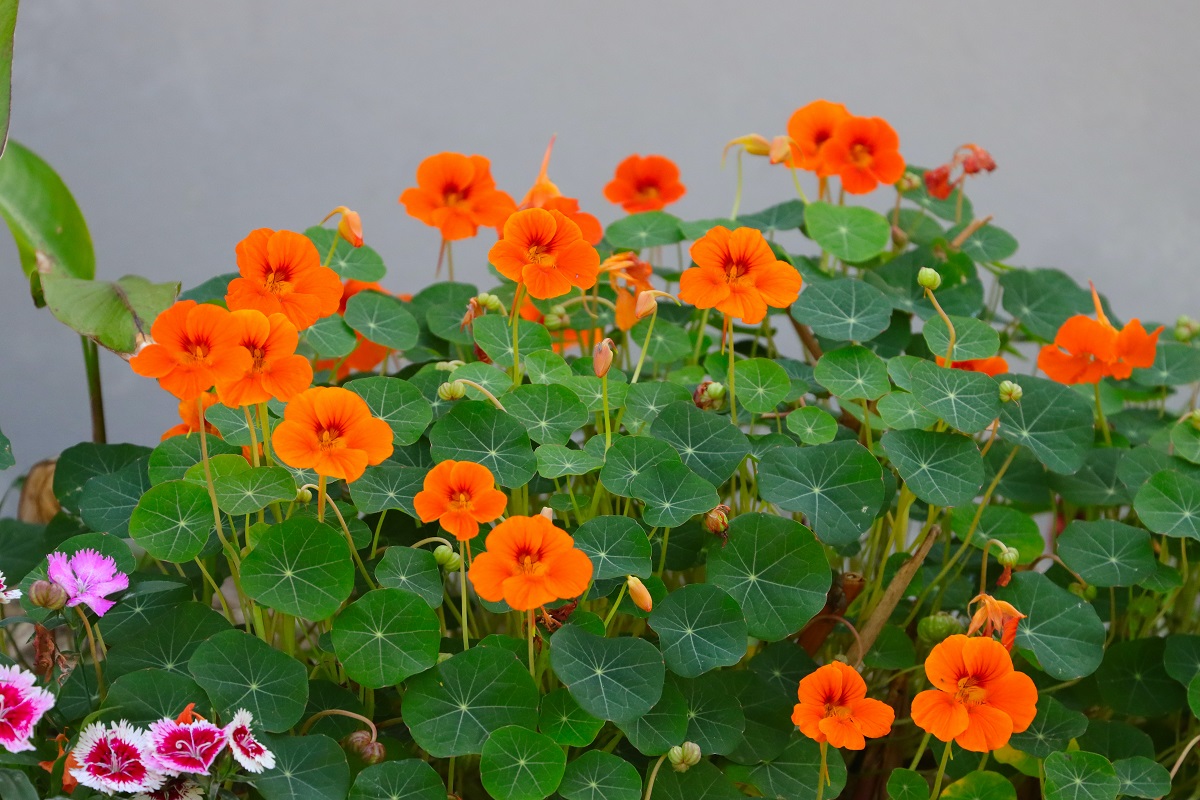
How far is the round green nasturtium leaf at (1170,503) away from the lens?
1023mm

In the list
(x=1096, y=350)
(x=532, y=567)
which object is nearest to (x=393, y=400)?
(x=532, y=567)

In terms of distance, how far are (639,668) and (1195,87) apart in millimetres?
2078

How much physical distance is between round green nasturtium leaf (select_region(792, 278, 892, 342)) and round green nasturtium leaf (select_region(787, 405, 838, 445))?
8 centimetres

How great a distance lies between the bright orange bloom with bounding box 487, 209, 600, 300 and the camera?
2.89ft

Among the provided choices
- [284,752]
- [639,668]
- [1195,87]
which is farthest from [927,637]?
[1195,87]

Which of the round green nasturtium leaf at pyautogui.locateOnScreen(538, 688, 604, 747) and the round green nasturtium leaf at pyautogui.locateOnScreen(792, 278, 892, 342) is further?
the round green nasturtium leaf at pyautogui.locateOnScreen(792, 278, 892, 342)

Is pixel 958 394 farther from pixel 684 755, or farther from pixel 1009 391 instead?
pixel 684 755

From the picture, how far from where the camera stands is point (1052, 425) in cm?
110

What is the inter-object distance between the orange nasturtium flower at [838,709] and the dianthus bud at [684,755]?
9cm

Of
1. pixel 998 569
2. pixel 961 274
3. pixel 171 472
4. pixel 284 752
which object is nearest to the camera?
pixel 284 752

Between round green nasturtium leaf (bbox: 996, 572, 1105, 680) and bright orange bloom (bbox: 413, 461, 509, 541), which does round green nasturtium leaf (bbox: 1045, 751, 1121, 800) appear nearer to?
round green nasturtium leaf (bbox: 996, 572, 1105, 680)

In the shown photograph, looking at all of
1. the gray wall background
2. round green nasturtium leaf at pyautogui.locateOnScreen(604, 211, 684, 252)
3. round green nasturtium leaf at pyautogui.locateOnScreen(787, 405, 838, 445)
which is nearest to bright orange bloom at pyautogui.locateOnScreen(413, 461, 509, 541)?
round green nasturtium leaf at pyautogui.locateOnScreen(787, 405, 838, 445)

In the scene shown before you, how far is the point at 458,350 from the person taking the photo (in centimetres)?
125

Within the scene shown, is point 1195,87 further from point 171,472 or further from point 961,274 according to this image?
point 171,472
